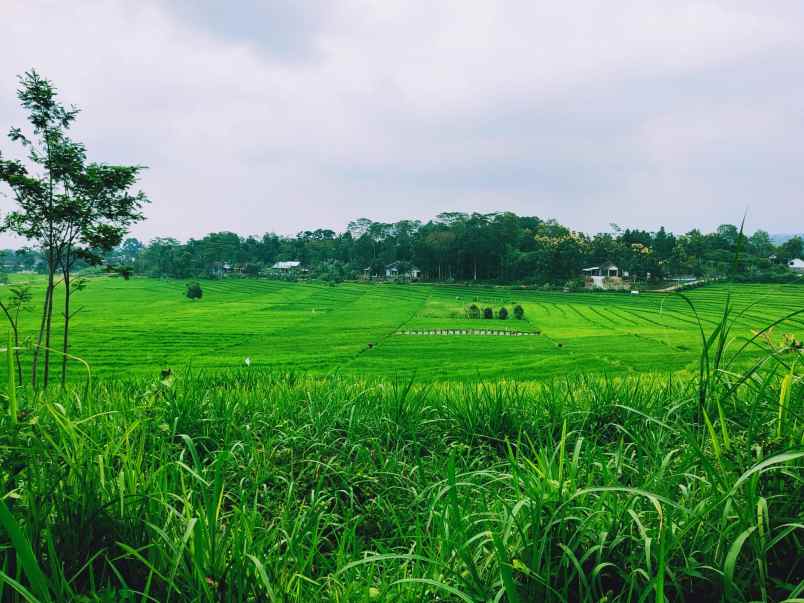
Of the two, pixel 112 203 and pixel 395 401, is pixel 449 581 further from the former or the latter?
pixel 112 203

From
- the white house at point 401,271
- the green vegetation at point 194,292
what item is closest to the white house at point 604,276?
the white house at point 401,271

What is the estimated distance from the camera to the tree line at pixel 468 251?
66.0 m

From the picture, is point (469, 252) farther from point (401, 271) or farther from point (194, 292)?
point (194, 292)

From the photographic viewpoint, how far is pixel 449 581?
5.21 feet

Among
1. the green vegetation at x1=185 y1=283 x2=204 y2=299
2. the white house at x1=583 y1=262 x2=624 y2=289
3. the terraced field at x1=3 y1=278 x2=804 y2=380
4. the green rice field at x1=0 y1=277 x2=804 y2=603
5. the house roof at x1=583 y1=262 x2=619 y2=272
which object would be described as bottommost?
the terraced field at x1=3 y1=278 x2=804 y2=380

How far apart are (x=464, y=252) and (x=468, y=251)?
2.21 feet

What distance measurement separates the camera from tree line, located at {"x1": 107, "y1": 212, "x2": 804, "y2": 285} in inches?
2598

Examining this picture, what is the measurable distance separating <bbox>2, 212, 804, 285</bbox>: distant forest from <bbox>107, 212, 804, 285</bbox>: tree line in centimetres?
15

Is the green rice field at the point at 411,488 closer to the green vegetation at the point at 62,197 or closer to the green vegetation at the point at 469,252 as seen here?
the green vegetation at the point at 62,197

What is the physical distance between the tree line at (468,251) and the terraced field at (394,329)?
5793 millimetres

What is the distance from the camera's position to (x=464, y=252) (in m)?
76.8

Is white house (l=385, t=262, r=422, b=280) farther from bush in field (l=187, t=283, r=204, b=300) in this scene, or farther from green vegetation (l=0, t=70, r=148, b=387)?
green vegetation (l=0, t=70, r=148, b=387)

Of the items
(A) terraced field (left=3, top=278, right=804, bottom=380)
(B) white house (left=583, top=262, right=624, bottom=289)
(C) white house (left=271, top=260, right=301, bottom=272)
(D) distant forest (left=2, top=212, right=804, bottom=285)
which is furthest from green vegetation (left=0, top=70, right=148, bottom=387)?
(C) white house (left=271, top=260, right=301, bottom=272)

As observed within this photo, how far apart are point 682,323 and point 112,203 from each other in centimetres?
4897
